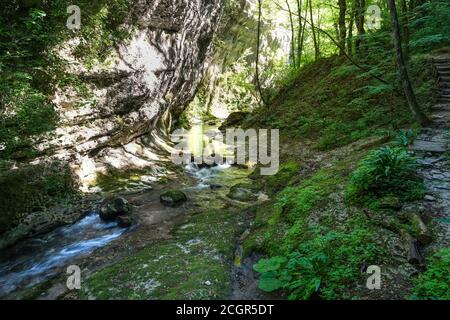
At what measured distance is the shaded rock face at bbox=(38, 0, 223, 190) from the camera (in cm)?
1127

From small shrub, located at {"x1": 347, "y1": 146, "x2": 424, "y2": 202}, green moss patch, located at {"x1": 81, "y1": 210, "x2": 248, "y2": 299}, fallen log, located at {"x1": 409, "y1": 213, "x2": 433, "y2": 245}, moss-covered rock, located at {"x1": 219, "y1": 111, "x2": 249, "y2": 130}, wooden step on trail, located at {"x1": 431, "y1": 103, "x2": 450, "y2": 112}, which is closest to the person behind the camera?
fallen log, located at {"x1": 409, "y1": 213, "x2": 433, "y2": 245}

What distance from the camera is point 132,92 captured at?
13820 millimetres

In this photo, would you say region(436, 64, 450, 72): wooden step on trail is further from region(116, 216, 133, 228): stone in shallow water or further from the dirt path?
region(116, 216, 133, 228): stone in shallow water

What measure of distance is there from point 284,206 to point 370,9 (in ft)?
24.3

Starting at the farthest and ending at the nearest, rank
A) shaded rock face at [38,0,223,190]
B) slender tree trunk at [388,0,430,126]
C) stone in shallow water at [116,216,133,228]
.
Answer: shaded rock face at [38,0,223,190], stone in shallow water at [116,216,133,228], slender tree trunk at [388,0,430,126]

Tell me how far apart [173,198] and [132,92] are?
231 inches

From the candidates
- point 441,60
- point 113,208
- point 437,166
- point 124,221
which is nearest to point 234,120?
point 441,60

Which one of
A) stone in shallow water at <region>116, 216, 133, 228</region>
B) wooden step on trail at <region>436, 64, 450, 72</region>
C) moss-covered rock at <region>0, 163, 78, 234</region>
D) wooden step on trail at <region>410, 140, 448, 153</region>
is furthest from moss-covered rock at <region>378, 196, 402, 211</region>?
moss-covered rock at <region>0, 163, 78, 234</region>

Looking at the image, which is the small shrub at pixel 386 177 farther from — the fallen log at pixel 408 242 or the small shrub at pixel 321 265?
the small shrub at pixel 321 265

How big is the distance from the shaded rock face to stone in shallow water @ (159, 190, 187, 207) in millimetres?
3050

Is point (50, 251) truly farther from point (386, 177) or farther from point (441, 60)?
point (441, 60)

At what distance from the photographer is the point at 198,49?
1983 centimetres

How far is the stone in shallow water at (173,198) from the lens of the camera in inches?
406

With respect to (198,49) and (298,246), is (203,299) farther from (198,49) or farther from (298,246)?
(198,49)
